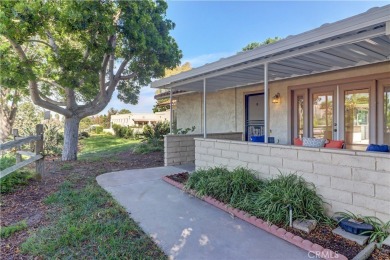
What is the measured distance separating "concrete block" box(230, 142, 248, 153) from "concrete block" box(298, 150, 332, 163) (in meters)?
1.26

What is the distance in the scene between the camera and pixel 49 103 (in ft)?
27.3

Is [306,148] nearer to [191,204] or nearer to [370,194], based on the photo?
[370,194]

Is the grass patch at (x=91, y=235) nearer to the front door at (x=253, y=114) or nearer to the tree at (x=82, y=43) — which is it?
the tree at (x=82, y=43)

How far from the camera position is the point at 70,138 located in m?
8.85

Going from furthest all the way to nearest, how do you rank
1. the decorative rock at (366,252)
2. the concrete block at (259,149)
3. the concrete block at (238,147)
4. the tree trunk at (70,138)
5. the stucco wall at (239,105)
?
the tree trunk at (70,138) < the stucco wall at (239,105) < the concrete block at (238,147) < the concrete block at (259,149) < the decorative rock at (366,252)

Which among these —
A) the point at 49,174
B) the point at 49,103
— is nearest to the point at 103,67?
the point at 49,103

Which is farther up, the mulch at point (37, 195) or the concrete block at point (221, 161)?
the concrete block at point (221, 161)

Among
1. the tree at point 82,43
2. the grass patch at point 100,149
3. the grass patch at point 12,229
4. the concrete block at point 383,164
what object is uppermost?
the tree at point 82,43

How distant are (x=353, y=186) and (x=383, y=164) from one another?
19.3 inches

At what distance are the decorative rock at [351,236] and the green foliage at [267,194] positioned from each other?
278 mm

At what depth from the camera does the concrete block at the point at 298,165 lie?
3.77 m

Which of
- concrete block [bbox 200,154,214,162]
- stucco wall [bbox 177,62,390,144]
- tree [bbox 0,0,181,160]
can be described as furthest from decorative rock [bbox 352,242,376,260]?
tree [bbox 0,0,181,160]

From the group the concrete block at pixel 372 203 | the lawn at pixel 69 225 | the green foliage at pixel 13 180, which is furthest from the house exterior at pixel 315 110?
the green foliage at pixel 13 180

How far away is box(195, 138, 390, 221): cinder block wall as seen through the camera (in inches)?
118
